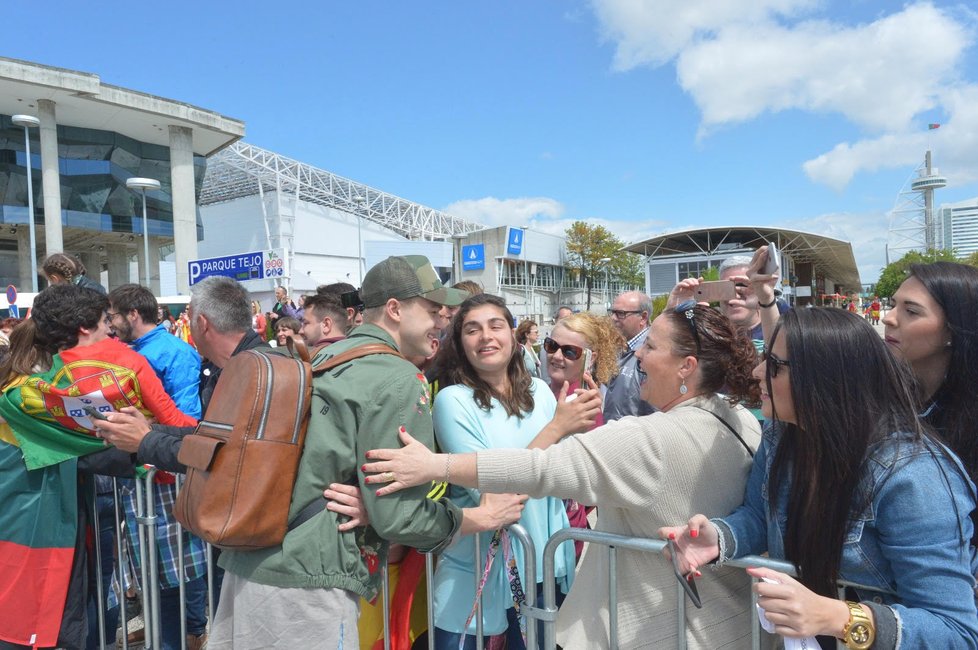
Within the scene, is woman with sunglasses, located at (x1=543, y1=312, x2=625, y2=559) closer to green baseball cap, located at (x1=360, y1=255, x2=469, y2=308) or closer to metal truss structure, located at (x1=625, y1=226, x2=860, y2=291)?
green baseball cap, located at (x1=360, y1=255, x2=469, y2=308)

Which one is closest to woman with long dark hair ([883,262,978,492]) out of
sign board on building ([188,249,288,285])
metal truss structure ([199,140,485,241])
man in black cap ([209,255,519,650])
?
man in black cap ([209,255,519,650])

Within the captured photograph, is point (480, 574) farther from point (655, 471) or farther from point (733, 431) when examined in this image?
point (733, 431)

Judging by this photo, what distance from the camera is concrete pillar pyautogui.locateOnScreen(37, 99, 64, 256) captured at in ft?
93.5

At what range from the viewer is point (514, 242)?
171ft

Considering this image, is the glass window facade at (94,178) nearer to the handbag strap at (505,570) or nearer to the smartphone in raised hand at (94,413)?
the smartphone in raised hand at (94,413)

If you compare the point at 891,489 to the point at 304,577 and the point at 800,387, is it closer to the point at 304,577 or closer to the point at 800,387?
the point at 800,387

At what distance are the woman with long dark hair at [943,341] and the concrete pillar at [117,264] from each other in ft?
151

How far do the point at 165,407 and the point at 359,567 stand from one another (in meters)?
1.65

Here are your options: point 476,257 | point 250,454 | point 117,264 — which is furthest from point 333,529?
point 476,257

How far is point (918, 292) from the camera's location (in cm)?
210

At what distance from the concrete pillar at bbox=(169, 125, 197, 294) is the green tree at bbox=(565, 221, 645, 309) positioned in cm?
3557

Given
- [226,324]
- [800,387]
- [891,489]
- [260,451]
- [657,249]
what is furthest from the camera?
[657,249]

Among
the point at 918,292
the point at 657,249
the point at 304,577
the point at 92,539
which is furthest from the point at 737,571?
the point at 657,249

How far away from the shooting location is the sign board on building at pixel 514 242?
51.4 metres
